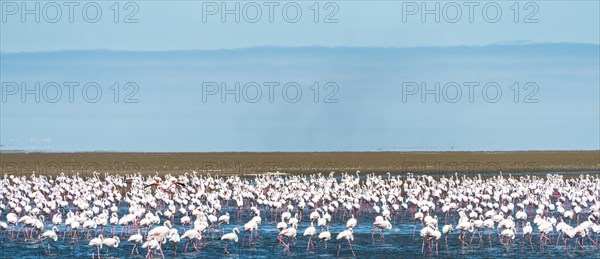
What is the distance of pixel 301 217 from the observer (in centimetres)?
3431

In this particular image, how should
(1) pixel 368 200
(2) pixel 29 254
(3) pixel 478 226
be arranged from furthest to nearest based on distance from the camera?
1. (1) pixel 368 200
2. (3) pixel 478 226
3. (2) pixel 29 254

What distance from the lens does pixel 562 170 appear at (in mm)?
67688

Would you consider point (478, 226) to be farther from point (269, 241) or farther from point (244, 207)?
point (244, 207)

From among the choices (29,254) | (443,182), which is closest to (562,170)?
(443,182)

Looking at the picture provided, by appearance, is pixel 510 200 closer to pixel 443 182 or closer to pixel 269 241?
pixel 443 182

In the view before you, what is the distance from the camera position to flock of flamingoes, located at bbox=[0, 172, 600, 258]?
26.5 m

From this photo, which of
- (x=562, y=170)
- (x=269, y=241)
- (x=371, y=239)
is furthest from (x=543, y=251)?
(x=562, y=170)

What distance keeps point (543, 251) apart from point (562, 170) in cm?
4321

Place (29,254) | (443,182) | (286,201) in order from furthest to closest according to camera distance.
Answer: (443,182) < (286,201) < (29,254)

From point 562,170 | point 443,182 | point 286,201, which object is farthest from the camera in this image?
point 562,170

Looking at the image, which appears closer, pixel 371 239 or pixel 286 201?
pixel 371 239

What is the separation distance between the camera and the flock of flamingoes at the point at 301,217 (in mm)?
26531

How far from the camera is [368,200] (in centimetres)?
3581

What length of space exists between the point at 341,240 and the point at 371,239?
897 mm
